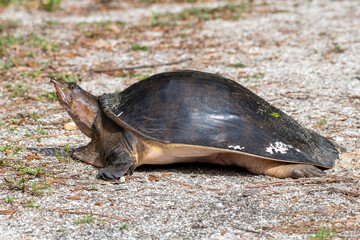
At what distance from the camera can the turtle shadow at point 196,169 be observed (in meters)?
3.77

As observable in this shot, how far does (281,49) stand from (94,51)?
2855mm

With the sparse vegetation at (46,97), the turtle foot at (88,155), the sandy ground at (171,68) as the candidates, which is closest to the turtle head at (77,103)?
the turtle foot at (88,155)

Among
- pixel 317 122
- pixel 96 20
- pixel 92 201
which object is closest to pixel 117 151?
pixel 92 201

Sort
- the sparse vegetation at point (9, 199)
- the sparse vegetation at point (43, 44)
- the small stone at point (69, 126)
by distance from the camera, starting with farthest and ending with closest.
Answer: the sparse vegetation at point (43, 44), the small stone at point (69, 126), the sparse vegetation at point (9, 199)

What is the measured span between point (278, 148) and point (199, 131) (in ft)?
1.93

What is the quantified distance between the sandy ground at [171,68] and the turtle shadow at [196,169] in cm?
2

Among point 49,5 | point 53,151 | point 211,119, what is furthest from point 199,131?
point 49,5

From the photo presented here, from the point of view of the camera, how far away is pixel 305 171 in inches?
138

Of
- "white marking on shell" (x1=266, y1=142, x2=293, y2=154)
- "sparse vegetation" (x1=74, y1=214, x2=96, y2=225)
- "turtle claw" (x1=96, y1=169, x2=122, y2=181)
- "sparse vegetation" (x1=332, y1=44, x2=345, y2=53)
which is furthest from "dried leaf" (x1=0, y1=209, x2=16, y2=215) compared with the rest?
"sparse vegetation" (x1=332, y1=44, x2=345, y2=53)

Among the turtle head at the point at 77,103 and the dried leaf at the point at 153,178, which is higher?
the turtle head at the point at 77,103

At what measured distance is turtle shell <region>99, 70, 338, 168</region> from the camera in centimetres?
352

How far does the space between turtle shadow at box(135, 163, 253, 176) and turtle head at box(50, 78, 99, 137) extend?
0.57 m

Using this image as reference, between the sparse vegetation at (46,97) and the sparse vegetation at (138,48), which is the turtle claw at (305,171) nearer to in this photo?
the sparse vegetation at (46,97)

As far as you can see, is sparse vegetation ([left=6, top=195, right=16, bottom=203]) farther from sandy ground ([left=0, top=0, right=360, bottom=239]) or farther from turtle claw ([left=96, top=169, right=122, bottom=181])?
turtle claw ([left=96, top=169, right=122, bottom=181])
